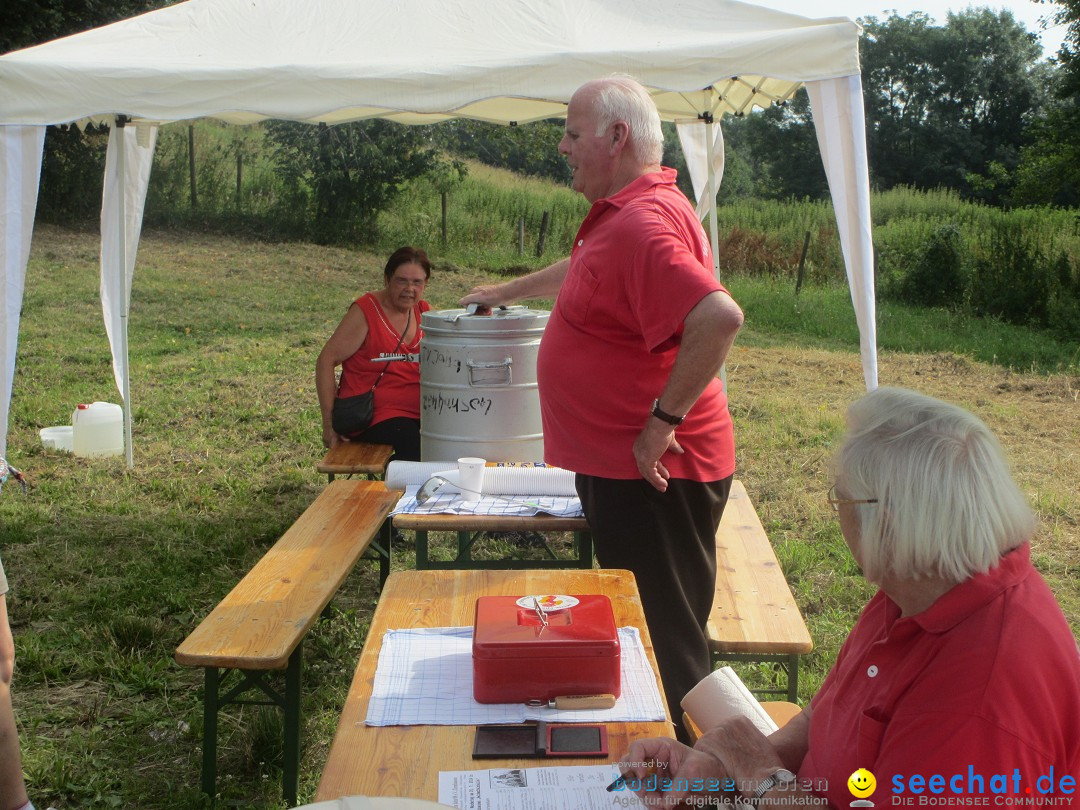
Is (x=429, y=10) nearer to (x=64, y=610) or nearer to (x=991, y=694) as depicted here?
(x=64, y=610)

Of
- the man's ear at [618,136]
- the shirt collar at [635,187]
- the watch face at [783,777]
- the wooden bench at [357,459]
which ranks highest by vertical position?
the man's ear at [618,136]

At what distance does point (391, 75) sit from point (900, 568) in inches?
120

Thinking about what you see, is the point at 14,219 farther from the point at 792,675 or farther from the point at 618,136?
the point at 792,675

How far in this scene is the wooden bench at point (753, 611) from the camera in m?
2.59

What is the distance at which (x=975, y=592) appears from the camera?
4.06 ft

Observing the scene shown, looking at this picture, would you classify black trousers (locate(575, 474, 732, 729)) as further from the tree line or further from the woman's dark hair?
the tree line

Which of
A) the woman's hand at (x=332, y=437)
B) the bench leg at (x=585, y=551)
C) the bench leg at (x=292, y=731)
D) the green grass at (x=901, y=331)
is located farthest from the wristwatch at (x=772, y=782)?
the green grass at (x=901, y=331)

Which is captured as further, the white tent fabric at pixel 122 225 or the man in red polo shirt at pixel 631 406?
the white tent fabric at pixel 122 225

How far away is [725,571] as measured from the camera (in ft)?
10.3

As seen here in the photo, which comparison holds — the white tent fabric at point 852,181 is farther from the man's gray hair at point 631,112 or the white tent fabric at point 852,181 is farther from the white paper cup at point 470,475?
the white paper cup at point 470,475

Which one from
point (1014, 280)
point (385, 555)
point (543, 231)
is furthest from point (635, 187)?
point (543, 231)

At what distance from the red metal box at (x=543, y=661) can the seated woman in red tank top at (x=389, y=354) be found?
10.1 feet

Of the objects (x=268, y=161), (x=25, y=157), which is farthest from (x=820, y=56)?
(x=268, y=161)

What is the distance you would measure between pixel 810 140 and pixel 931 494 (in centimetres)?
3727
